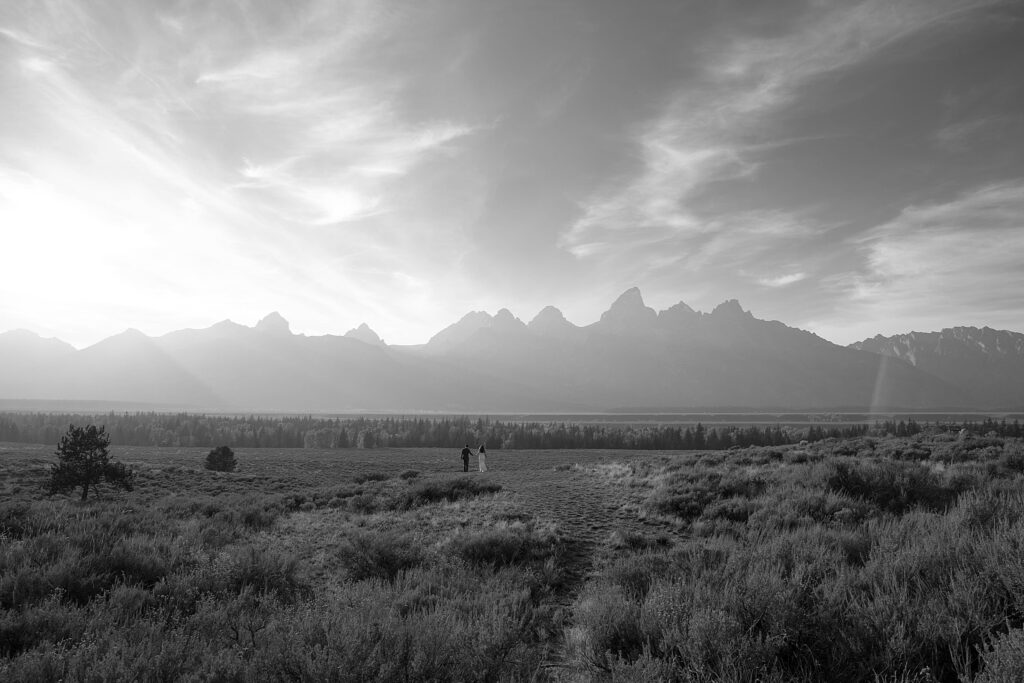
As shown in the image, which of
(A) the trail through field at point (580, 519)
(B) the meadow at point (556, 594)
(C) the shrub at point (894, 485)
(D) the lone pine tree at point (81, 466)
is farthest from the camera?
(D) the lone pine tree at point (81, 466)

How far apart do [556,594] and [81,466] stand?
3000 cm

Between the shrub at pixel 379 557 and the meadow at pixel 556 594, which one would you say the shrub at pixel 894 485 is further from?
the shrub at pixel 379 557

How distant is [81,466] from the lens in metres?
25.5

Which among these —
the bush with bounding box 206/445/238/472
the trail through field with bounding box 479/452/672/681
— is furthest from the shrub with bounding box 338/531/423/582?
the bush with bounding box 206/445/238/472

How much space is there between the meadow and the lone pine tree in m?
15.3

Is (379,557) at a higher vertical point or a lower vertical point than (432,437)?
higher

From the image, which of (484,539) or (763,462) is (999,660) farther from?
(763,462)

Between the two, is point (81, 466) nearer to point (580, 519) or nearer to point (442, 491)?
point (442, 491)

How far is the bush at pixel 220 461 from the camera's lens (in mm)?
44531

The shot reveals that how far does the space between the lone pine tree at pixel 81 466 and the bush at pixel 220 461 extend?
18.7 meters

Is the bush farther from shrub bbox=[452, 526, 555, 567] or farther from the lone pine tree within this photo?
shrub bbox=[452, 526, 555, 567]

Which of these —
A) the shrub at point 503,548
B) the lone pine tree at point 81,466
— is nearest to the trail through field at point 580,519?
the shrub at point 503,548

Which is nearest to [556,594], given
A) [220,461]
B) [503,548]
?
[503,548]

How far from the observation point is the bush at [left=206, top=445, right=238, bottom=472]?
146 feet
